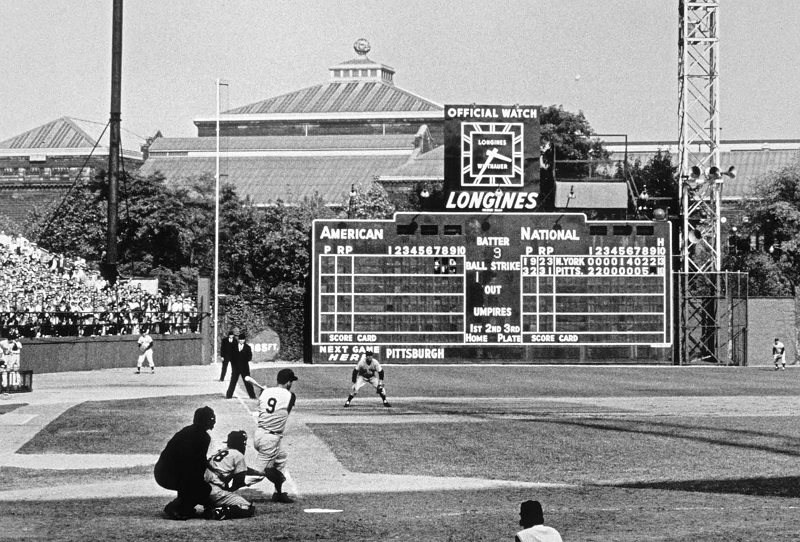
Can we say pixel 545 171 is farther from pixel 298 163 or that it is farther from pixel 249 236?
pixel 298 163

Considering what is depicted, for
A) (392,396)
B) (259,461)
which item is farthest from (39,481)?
(392,396)

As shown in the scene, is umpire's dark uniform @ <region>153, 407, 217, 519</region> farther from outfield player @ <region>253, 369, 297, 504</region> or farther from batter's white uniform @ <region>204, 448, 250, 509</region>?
outfield player @ <region>253, 369, 297, 504</region>

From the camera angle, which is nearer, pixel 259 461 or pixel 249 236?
pixel 259 461

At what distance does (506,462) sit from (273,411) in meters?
6.08

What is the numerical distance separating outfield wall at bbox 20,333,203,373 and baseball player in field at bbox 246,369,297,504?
3041 cm

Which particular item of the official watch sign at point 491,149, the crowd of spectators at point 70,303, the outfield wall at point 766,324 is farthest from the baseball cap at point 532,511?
the outfield wall at point 766,324

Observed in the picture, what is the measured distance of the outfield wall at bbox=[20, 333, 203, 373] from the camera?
162ft

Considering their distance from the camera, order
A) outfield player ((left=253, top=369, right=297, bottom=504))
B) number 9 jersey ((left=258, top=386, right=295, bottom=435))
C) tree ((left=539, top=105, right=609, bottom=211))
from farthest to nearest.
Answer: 1. tree ((left=539, top=105, right=609, bottom=211))
2. number 9 jersey ((left=258, top=386, right=295, bottom=435))
3. outfield player ((left=253, top=369, right=297, bottom=504))

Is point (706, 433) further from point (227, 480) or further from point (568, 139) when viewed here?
point (568, 139)

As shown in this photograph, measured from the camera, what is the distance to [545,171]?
91.2m

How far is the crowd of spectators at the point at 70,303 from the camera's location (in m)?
49.0

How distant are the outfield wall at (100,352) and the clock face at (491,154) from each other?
14.3m

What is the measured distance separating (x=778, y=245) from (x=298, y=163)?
65979 millimetres

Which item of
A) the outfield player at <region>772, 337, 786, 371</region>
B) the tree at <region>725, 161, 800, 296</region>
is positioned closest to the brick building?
the tree at <region>725, 161, 800, 296</region>
